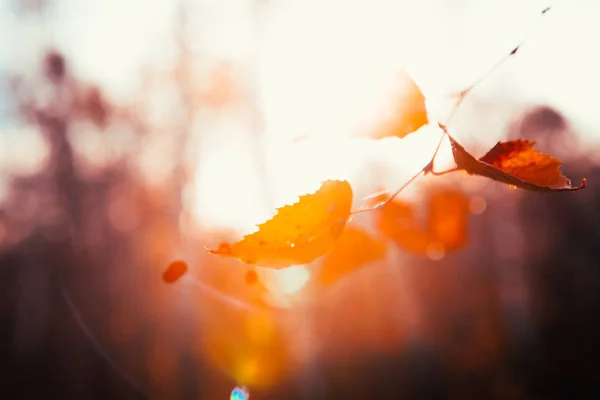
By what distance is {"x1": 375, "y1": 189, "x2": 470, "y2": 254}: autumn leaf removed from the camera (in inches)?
41.6

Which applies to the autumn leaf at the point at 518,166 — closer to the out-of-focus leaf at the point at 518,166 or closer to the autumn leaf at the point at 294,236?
the out-of-focus leaf at the point at 518,166

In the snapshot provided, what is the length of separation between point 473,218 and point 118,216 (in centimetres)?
841

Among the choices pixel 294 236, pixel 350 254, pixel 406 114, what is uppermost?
pixel 406 114

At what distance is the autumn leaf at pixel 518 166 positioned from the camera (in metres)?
0.51

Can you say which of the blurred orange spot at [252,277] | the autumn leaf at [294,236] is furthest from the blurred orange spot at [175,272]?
the blurred orange spot at [252,277]

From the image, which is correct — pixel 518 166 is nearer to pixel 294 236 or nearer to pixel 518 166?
pixel 518 166

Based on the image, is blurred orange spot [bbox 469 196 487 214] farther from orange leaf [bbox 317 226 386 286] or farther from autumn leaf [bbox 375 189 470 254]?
Answer: orange leaf [bbox 317 226 386 286]

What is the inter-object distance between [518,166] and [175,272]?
1.50ft

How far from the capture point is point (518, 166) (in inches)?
22.4

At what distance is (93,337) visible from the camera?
938 centimetres

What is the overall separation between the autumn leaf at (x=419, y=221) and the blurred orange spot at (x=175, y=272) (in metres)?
Result: 0.33

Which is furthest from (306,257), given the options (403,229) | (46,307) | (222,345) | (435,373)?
(46,307)

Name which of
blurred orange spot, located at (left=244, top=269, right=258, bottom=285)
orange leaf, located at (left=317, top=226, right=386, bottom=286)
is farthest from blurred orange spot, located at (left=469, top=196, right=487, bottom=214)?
orange leaf, located at (left=317, top=226, right=386, bottom=286)

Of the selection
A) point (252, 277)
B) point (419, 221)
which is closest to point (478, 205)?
point (419, 221)
